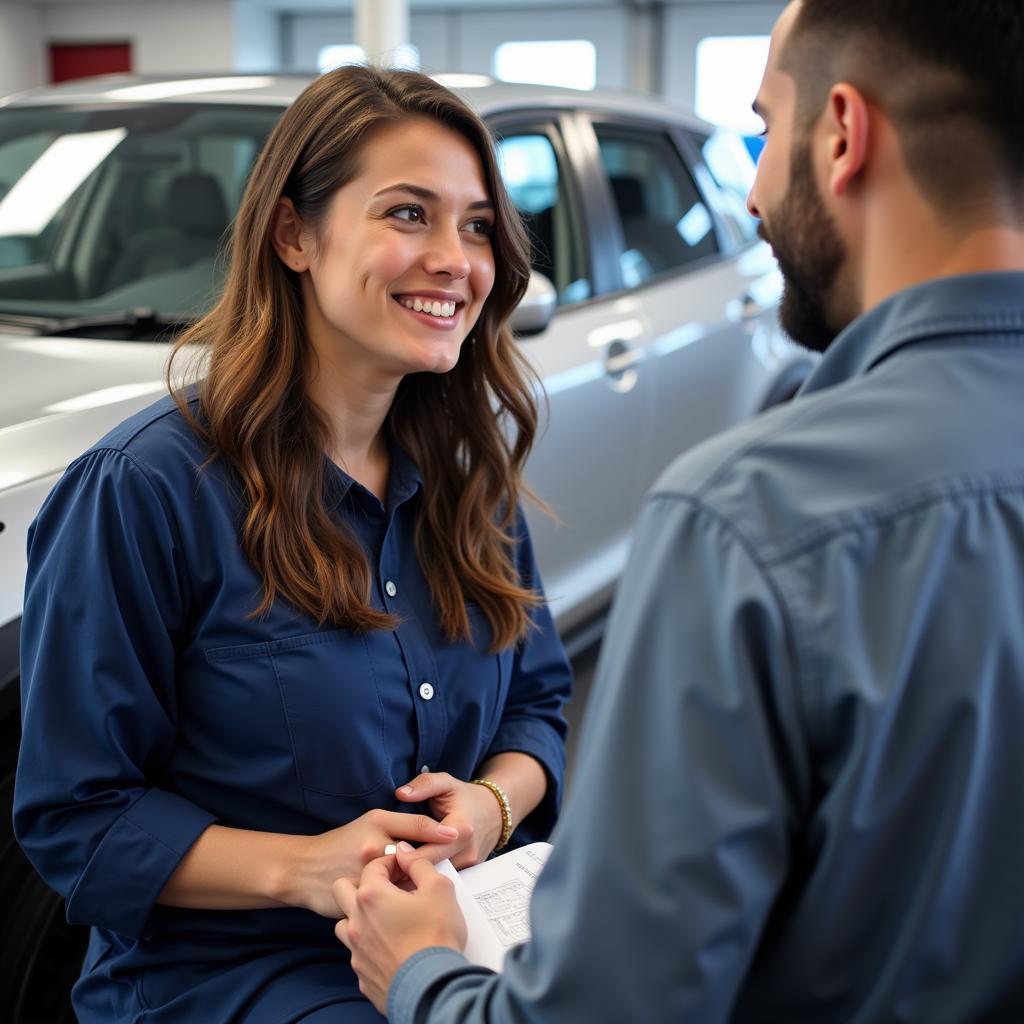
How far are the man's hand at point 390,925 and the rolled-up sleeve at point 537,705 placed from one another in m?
0.57

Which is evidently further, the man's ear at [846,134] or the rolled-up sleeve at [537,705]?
the rolled-up sleeve at [537,705]

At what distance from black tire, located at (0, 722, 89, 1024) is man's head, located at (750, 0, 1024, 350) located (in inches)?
49.5

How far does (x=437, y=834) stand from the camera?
4.67 feet

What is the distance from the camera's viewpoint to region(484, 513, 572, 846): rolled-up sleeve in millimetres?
1757

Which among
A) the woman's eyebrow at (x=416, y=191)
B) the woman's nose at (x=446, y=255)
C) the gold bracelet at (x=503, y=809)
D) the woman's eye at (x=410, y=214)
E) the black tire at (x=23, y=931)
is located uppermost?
the woman's eyebrow at (x=416, y=191)

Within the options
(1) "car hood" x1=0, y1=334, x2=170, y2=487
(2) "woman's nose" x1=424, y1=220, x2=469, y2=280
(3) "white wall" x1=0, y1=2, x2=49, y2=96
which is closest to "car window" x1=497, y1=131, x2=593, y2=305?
(1) "car hood" x1=0, y1=334, x2=170, y2=487

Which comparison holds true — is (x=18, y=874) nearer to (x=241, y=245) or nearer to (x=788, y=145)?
(x=241, y=245)

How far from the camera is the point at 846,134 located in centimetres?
90

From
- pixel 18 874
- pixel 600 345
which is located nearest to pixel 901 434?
pixel 18 874

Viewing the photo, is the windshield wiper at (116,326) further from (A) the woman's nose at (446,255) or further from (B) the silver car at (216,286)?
(A) the woman's nose at (446,255)

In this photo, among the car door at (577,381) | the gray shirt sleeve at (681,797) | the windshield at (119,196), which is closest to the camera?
the gray shirt sleeve at (681,797)

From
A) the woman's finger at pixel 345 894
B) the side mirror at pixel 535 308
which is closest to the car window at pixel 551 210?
the side mirror at pixel 535 308

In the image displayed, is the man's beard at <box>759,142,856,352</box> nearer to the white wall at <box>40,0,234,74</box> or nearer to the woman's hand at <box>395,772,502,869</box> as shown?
the woman's hand at <box>395,772,502,869</box>

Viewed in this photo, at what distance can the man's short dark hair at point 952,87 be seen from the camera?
33.6 inches
